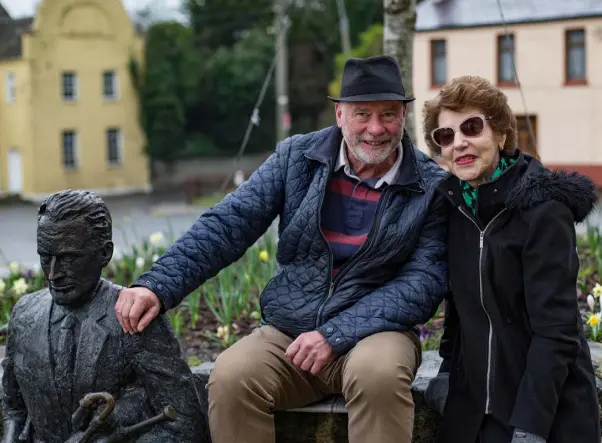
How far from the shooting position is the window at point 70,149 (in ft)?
97.1

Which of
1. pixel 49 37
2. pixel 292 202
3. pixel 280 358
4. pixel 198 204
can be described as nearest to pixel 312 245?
pixel 292 202

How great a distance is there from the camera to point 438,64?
24.2 metres

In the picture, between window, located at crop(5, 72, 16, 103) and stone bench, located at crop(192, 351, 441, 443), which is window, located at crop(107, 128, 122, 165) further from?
stone bench, located at crop(192, 351, 441, 443)

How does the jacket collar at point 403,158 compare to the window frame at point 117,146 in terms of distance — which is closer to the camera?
the jacket collar at point 403,158

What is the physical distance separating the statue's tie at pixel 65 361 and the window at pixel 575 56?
21002 mm

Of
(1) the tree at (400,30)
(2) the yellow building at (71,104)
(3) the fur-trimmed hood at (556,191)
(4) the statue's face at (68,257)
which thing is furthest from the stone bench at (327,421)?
(2) the yellow building at (71,104)

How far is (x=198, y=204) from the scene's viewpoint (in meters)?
26.2

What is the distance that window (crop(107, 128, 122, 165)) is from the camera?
Result: 3117cm

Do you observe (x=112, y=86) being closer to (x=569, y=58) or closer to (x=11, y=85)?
(x=11, y=85)

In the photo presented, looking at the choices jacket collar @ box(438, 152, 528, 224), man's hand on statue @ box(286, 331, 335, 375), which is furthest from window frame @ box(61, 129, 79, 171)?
jacket collar @ box(438, 152, 528, 224)

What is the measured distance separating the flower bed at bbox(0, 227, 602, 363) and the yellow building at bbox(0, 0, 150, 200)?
21.3 meters

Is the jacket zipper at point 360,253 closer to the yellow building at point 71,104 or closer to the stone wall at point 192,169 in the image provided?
the yellow building at point 71,104

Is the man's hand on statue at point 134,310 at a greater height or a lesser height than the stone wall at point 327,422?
greater

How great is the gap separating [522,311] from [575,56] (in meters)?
21.0
